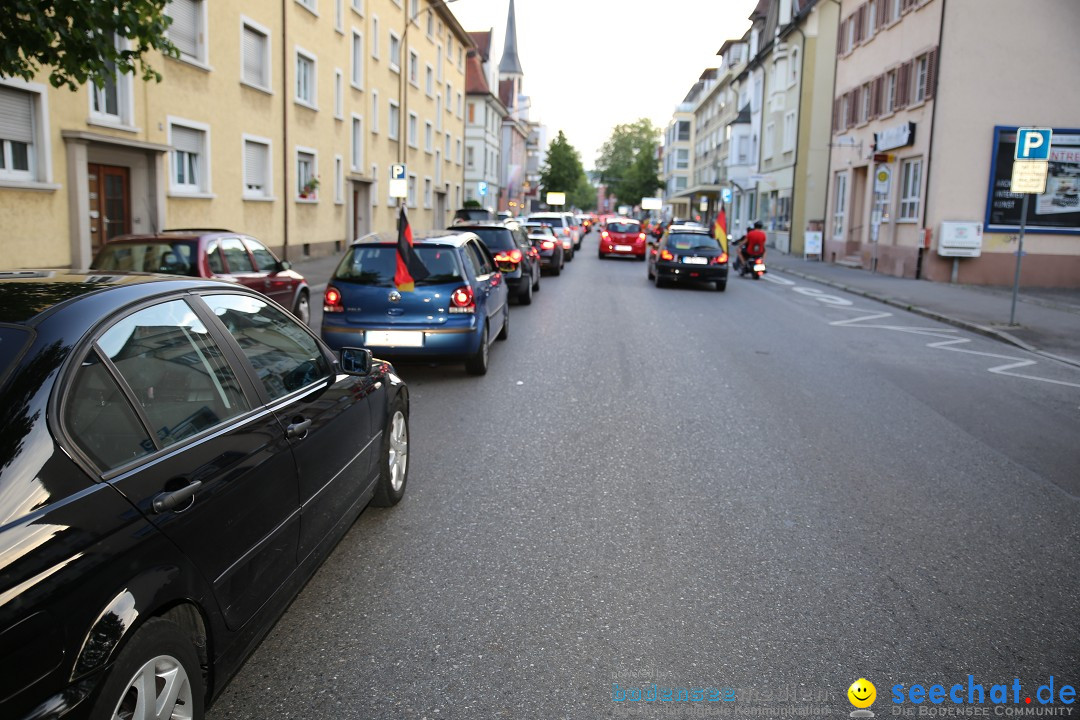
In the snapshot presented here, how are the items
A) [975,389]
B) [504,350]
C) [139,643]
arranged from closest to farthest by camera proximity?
[139,643], [975,389], [504,350]

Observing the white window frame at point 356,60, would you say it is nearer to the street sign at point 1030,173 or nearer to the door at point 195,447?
the street sign at point 1030,173

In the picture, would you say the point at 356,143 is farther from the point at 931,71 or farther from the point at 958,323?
the point at 958,323

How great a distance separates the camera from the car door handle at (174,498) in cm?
249

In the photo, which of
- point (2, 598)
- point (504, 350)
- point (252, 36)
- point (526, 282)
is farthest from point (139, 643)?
point (252, 36)

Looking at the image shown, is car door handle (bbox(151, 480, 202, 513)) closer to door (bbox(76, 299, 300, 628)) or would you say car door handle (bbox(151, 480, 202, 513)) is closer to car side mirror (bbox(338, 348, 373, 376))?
door (bbox(76, 299, 300, 628))

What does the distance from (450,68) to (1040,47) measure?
3351cm

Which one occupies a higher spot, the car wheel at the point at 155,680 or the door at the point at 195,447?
the door at the point at 195,447

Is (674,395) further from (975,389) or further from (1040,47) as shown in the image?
(1040,47)

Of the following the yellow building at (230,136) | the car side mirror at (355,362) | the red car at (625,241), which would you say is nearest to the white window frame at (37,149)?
the yellow building at (230,136)

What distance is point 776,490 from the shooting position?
5660 millimetres

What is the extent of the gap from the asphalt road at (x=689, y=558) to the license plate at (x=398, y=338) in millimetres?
459

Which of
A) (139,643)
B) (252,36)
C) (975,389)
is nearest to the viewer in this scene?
(139,643)

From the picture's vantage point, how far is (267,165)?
24.4 m

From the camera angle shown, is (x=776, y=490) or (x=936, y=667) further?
(x=776, y=490)
